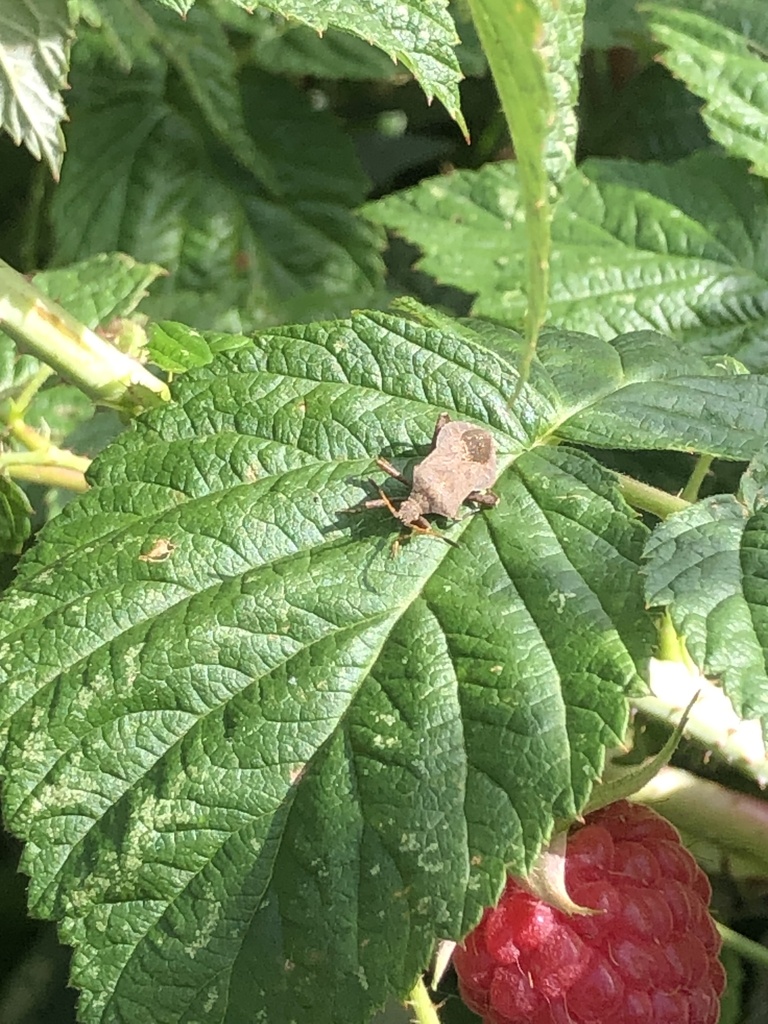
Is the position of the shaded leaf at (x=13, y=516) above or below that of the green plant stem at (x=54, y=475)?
below

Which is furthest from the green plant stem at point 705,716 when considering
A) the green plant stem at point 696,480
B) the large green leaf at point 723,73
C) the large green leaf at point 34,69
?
the large green leaf at point 723,73

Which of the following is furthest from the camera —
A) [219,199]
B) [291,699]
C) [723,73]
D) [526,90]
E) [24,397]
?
[219,199]

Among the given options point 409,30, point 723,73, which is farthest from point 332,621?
point 723,73

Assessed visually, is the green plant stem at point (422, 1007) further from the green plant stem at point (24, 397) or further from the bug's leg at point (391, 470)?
the green plant stem at point (24, 397)

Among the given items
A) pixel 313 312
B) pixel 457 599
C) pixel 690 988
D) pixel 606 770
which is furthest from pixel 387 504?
pixel 313 312

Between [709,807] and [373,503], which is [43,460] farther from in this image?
[709,807]

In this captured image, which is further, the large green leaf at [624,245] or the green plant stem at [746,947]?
the large green leaf at [624,245]

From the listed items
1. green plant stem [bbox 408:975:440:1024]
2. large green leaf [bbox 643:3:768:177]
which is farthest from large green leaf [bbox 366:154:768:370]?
green plant stem [bbox 408:975:440:1024]
